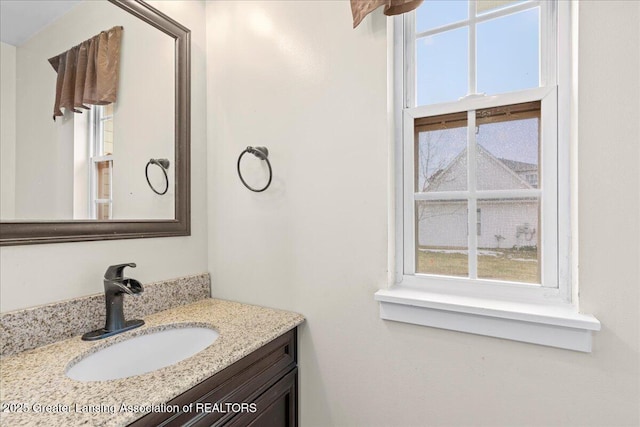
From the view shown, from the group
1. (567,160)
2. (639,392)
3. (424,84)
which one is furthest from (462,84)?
(639,392)

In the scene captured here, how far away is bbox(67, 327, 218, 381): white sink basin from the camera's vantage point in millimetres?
928

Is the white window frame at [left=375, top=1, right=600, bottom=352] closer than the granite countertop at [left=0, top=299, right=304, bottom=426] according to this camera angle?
No

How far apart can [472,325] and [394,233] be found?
398mm

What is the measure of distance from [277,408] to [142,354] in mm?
530

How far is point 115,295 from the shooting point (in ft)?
3.49

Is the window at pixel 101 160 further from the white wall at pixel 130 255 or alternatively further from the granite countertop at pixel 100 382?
the granite countertop at pixel 100 382

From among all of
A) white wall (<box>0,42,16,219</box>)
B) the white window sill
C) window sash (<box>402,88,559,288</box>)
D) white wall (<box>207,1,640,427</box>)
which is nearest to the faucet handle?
white wall (<box>0,42,16,219</box>)

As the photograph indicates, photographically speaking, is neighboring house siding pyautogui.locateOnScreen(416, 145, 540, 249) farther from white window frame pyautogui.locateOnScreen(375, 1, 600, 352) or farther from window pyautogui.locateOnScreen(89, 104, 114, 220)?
window pyautogui.locateOnScreen(89, 104, 114, 220)

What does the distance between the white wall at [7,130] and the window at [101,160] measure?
21 cm

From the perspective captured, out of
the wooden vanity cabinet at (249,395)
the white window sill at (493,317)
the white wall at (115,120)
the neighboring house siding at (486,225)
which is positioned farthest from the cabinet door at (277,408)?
the white wall at (115,120)

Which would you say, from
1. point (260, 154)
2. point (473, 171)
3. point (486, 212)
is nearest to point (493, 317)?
point (486, 212)

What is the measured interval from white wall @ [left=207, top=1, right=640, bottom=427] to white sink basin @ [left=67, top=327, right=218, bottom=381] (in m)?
0.31

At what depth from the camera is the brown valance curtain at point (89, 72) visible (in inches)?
40.8

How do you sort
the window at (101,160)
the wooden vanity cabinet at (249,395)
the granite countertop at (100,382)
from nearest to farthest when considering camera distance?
the granite countertop at (100,382), the wooden vanity cabinet at (249,395), the window at (101,160)
